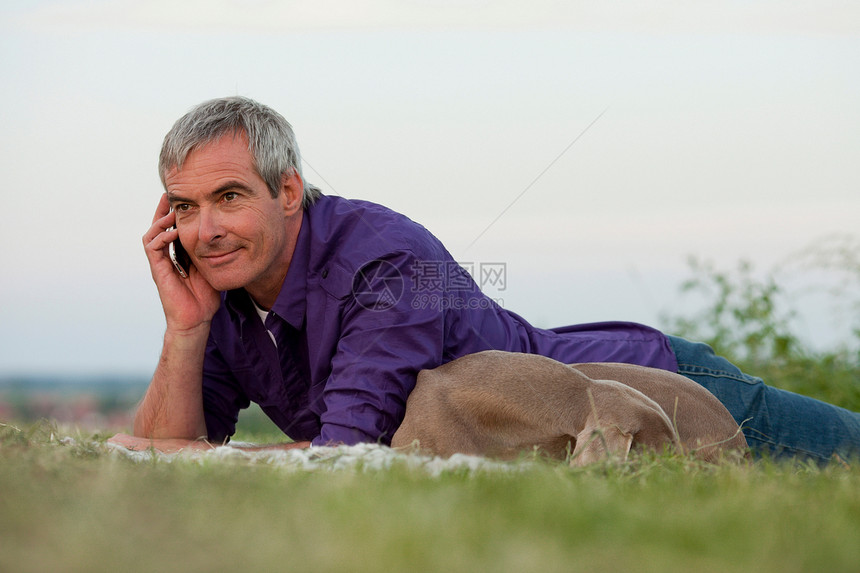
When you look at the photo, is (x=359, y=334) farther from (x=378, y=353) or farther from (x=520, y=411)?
(x=520, y=411)

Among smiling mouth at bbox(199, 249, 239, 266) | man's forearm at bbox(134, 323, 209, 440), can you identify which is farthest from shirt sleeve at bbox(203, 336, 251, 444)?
smiling mouth at bbox(199, 249, 239, 266)

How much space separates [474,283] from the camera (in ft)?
12.3

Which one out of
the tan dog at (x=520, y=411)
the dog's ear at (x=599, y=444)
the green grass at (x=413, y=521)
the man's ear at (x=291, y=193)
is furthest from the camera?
the man's ear at (x=291, y=193)

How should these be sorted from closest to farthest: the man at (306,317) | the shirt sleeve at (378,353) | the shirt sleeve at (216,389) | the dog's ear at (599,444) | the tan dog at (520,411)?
the dog's ear at (599,444) < the tan dog at (520,411) < the shirt sleeve at (378,353) < the man at (306,317) < the shirt sleeve at (216,389)

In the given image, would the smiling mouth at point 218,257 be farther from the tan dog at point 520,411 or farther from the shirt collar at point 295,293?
the tan dog at point 520,411

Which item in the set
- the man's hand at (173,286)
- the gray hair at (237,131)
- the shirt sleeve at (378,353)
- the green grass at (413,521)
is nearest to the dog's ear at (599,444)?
the green grass at (413,521)

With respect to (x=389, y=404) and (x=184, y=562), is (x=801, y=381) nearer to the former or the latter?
(x=389, y=404)

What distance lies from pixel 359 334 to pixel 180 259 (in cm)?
115

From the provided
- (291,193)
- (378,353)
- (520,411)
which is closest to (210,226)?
(291,193)

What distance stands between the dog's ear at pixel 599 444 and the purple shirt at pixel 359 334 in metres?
0.68

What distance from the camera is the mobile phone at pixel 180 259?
146 inches

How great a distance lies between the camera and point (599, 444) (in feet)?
8.27

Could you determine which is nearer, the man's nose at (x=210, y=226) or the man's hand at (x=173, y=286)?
the man's nose at (x=210, y=226)

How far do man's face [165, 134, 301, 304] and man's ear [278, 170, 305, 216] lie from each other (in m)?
0.01
